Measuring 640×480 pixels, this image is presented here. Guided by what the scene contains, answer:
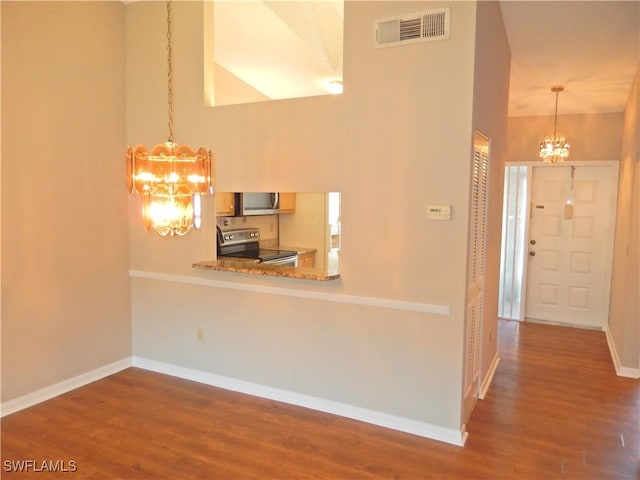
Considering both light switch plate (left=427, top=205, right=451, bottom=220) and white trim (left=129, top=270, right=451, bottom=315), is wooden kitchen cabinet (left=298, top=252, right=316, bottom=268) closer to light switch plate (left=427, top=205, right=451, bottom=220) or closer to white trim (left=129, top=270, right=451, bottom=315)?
white trim (left=129, top=270, right=451, bottom=315)

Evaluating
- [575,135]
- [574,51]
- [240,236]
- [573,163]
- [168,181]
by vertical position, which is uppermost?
[574,51]

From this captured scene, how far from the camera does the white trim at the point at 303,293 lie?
2871 mm

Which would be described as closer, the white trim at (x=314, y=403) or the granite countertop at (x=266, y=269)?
the white trim at (x=314, y=403)

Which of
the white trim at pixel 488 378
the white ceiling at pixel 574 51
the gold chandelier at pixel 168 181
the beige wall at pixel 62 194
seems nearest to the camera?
the gold chandelier at pixel 168 181

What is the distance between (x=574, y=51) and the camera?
385 cm

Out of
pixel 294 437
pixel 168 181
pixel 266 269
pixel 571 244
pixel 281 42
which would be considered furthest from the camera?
pixel 571 244

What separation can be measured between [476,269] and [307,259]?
151 cm

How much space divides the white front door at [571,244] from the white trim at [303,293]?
3.74 m

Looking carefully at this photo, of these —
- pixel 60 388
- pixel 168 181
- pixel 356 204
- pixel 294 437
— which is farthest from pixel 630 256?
pixel 60 388

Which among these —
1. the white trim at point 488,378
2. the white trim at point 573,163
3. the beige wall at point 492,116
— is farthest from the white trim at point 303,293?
the white trim at point 573,163

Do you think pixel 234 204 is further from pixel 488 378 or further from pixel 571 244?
pixel 571 244

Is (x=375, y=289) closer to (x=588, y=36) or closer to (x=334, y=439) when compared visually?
(x=334, y=439)

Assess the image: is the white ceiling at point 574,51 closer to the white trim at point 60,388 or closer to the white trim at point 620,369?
the white trim at point 620,369

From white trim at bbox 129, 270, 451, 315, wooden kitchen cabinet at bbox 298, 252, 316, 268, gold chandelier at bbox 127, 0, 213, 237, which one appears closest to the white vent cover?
gold chandelier at bbox 127, 0, 213, 237
